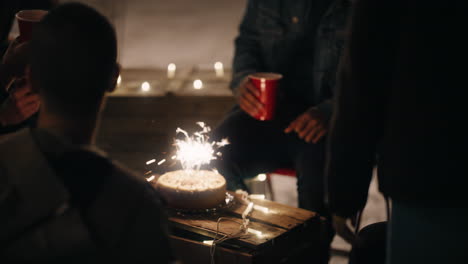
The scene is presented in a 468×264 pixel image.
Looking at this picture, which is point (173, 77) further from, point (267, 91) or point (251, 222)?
point (251, 222)

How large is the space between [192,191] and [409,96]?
878 mm

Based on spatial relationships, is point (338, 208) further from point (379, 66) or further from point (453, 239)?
point (379, 66)

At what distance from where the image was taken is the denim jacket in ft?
8.69

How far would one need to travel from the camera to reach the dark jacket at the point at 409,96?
1.28 metres

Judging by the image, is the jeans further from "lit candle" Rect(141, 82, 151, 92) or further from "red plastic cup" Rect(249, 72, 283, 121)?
"lit candle" Rect(141, 82, 151, 92)

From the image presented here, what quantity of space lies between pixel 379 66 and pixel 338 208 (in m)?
0.41

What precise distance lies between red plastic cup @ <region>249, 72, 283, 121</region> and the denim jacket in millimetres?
359

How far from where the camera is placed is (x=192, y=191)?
75.3 inches

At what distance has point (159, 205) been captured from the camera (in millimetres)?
1203

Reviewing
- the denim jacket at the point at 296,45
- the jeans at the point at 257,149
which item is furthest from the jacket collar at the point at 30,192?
the denim jacket at the point at 296,45

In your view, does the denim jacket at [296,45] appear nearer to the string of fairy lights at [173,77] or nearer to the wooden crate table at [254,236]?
the wooden crate table at [254,236]

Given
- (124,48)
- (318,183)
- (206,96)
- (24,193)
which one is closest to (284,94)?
(318,183)

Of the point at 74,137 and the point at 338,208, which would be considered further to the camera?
the point at 338,208

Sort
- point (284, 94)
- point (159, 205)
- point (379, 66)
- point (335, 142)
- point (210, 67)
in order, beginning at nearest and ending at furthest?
point (159, 205) < point (379, 66) < point (335, 142) < point (284, 94) < point (210, 67)
